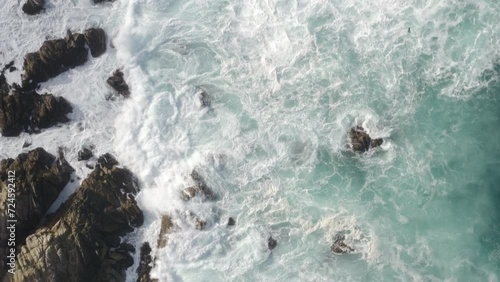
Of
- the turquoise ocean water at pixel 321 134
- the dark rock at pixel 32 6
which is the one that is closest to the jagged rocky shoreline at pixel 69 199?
the turquoise ocean water at pixel 321 134

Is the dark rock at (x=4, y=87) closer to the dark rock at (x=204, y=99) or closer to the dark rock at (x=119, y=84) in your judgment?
the dark rock at (x=119, y=84)

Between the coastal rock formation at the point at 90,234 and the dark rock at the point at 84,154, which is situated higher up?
the dark rock at the point at 84,154

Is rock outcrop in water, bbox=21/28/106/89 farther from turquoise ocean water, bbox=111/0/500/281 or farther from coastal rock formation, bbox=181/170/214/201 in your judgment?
coastal rock formation, bbox=181/170/214/201

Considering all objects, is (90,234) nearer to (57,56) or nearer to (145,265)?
(145,265)

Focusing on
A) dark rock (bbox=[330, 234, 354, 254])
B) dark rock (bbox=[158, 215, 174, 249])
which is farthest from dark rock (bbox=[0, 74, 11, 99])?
dark rock (bbox=[330, 234, 354, 254])

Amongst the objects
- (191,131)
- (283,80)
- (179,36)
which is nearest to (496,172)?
(283,80)

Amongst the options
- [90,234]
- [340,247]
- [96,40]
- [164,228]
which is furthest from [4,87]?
[340,247]
